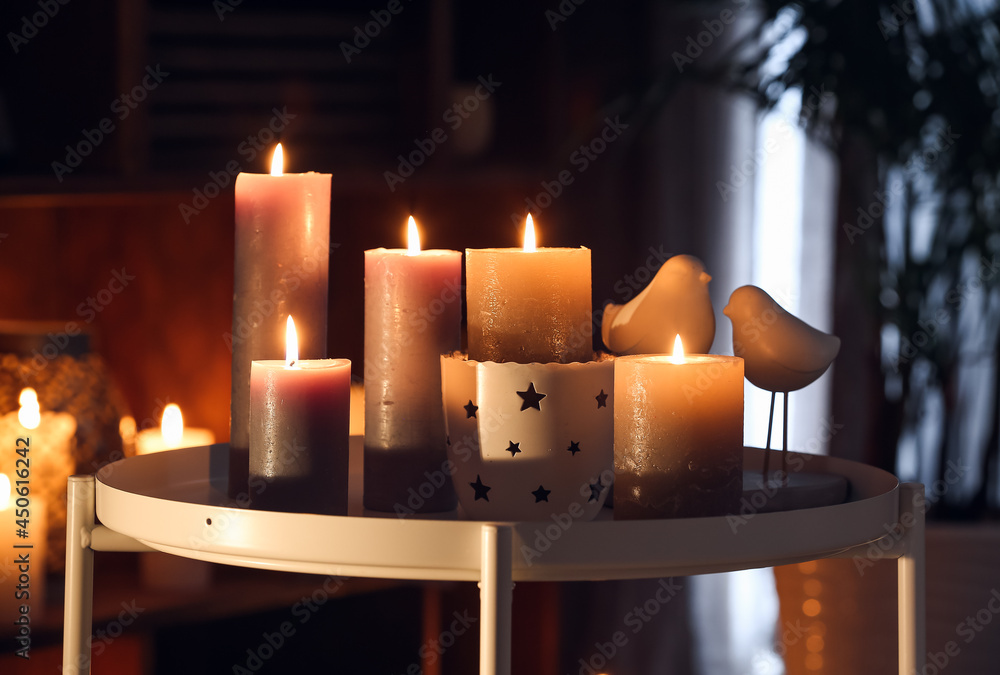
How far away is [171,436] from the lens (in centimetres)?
130

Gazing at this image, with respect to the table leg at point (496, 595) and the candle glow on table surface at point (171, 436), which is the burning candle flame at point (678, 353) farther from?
the candle glow on table surface at point (171, 436)

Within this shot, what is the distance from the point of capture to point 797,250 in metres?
2.54

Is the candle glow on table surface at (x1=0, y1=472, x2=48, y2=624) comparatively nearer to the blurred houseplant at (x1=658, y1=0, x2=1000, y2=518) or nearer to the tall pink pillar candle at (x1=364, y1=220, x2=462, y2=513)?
the tall pink pillar candle at (x1=364, y1=220, x2=462, y2=513)

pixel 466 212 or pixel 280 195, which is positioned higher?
pixel 466 212

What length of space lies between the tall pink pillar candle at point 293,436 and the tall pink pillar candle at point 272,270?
0.22 feet

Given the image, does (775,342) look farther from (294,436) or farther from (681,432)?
(294,436)

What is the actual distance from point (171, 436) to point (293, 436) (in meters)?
0.71

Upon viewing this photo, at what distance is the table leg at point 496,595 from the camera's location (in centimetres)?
52

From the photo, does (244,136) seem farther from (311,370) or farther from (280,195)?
(311,370)

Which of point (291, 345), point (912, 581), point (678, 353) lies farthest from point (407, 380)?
point (912, 581)

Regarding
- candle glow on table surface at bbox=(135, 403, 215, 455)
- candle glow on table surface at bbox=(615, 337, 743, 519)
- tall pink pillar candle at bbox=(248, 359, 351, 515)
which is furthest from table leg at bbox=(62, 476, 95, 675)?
candle glow on table surface at bbox=(135, 403, 215, 455)

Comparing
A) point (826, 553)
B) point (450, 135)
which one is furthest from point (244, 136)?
point (826, 553)

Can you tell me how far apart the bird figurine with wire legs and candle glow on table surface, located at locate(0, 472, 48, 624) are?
2.70ft

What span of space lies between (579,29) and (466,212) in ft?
3.06
